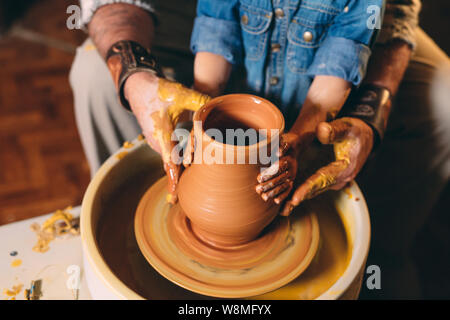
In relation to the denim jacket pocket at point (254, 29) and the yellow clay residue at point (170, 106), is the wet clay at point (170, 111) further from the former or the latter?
the denim jacket pocket at point (254, 29)

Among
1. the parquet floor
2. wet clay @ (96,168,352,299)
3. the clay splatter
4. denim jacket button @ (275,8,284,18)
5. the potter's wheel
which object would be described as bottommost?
the parquet floor

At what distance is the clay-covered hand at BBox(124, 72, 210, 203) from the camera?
43.6 inches

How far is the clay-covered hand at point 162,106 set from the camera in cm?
111

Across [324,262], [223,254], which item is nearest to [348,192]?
[324,262]

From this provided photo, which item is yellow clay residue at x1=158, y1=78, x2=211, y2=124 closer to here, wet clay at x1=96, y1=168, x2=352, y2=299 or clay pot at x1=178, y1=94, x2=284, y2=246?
clay pot at x1=178, y1=94, x2=284, y2=246

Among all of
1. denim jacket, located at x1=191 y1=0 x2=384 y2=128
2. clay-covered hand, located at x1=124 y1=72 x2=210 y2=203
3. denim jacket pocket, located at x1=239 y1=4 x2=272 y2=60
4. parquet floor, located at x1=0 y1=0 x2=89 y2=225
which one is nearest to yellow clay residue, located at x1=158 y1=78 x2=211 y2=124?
clay-covered hand, located at x1=124 y1=72 x2=210 y2=203

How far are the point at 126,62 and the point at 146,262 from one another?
24.4 inches

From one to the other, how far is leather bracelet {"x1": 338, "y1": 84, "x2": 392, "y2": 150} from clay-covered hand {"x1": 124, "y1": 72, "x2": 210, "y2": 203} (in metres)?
0.49

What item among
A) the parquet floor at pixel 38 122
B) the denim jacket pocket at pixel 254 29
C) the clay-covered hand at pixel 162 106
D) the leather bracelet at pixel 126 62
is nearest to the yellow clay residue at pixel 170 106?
the clay-covered hand at pixel 162 106

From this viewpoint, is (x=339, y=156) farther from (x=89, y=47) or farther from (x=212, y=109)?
(x=89, y=47)

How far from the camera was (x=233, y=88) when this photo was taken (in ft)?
4.99
